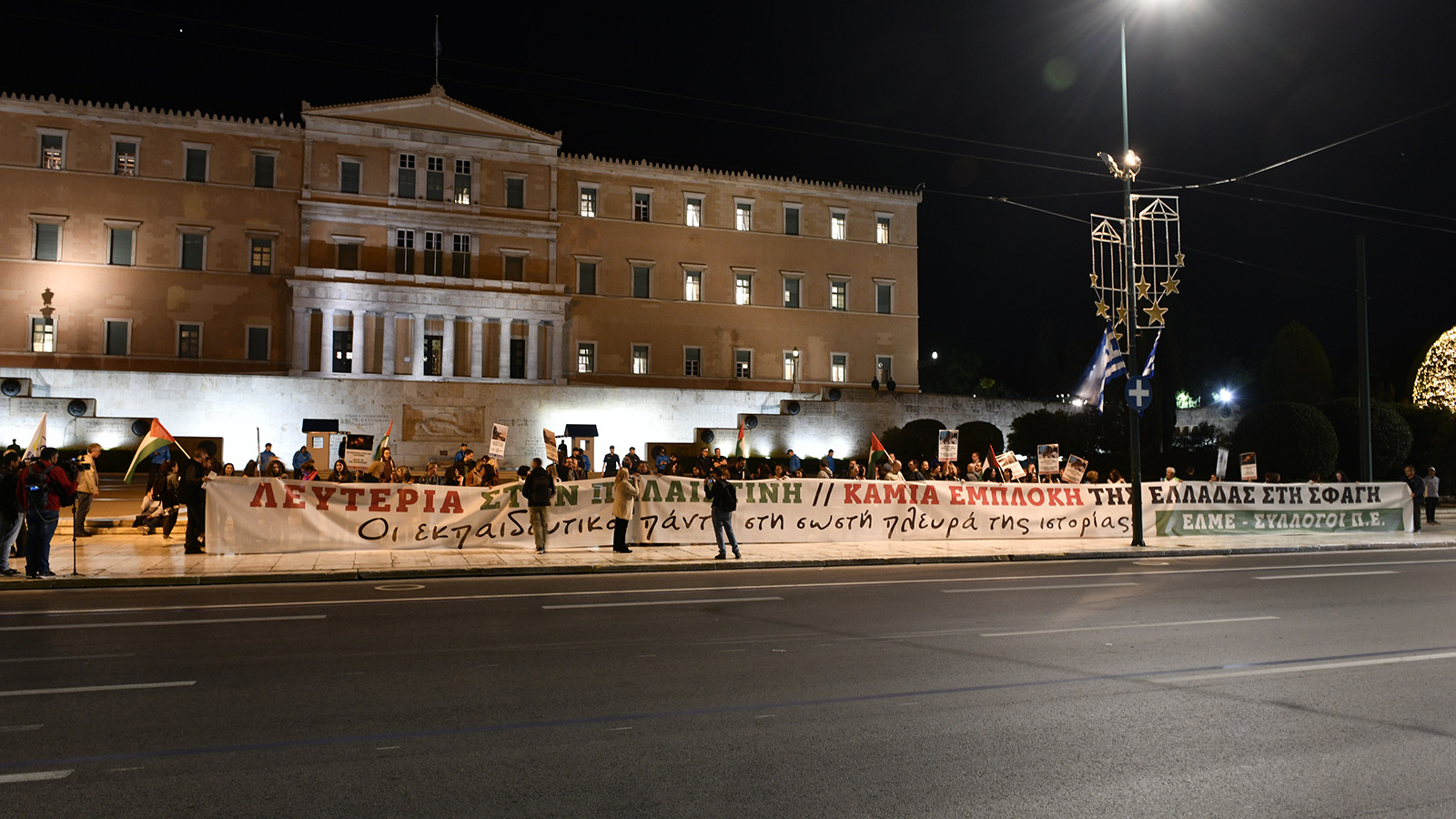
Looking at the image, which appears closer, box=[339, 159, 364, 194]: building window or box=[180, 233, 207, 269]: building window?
box=[180, 233, 207, 269]: building window

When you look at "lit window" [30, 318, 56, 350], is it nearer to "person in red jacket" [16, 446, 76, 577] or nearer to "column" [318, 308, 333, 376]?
"column" [318, 308, 333, 376]

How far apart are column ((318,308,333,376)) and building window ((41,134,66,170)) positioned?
13.5 metres

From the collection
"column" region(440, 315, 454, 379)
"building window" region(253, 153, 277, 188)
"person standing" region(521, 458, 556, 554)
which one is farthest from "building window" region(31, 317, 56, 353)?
"person standing" region(521, 458, 556, 554)

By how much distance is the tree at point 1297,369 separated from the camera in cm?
5788

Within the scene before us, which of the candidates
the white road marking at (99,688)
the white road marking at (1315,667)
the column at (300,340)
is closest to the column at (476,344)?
the column at (300,340)

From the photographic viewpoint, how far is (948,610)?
11.1 m

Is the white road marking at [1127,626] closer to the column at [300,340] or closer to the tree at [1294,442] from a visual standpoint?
the tree at [1294,442]

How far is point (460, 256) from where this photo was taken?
49.8 meters

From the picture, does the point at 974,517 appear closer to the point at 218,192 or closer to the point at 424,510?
the point at 424,510

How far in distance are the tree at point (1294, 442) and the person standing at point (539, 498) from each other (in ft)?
83.0

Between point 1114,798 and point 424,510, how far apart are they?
1515 centimetres

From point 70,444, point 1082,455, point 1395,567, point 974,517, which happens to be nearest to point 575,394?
point 70,444

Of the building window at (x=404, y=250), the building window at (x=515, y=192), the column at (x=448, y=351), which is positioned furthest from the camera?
the building window at (x=515, y=192)

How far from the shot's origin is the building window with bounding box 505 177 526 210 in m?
50.8
